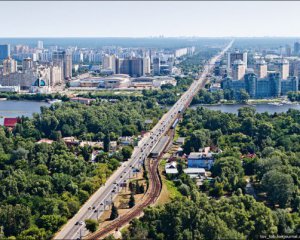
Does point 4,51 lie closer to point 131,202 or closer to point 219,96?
point 219,96

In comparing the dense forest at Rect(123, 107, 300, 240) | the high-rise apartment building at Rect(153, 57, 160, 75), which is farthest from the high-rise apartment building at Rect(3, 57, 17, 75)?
the dense forest at Rect(123, 107, 300, 240)

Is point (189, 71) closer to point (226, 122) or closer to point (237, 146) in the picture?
point (226, 122)

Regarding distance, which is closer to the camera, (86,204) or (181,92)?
(86,204)

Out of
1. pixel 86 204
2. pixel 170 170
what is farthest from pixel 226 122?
pixel 86 204

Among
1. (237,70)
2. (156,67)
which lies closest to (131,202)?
(237,70)

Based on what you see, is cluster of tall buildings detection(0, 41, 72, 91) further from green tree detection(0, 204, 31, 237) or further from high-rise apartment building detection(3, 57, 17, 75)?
green tree detection(0, 204, 31, 237)

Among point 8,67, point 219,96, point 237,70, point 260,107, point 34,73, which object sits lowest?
point 260,107

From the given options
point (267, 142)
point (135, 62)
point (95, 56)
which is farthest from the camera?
point (95, 56)
